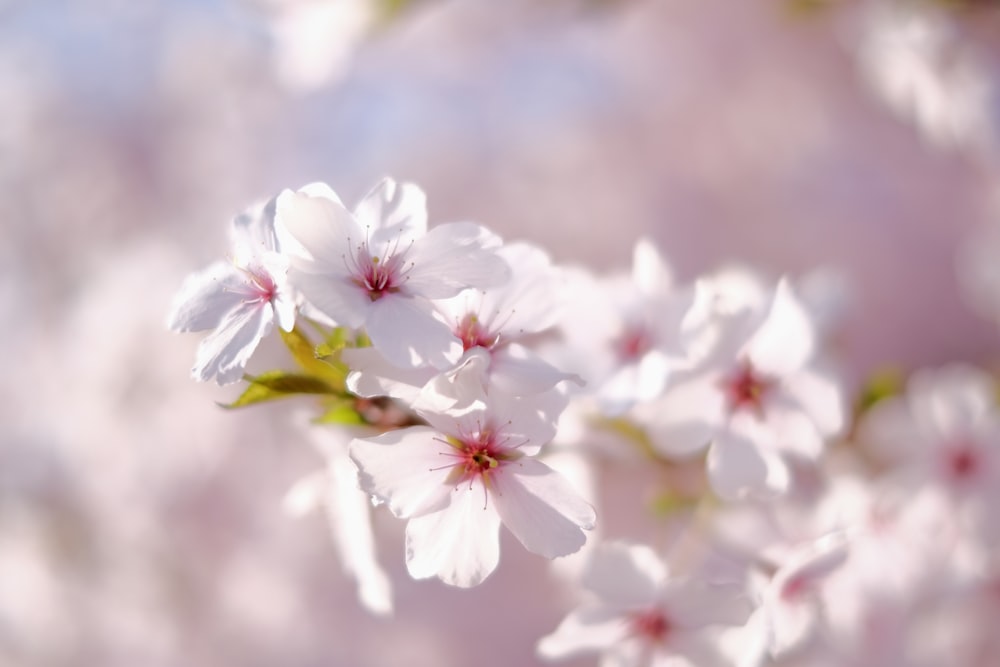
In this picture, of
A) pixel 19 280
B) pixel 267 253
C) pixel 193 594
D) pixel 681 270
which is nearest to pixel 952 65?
pixel 267 253

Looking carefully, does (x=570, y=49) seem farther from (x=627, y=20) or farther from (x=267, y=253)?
(x=267, y=253)

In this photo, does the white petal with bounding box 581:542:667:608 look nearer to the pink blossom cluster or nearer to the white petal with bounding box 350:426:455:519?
the pink blossom cluster

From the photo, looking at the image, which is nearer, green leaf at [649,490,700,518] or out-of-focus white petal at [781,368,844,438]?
out-of-focus white petal at [781,368,844,438]

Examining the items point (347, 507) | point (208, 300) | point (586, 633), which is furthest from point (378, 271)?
point (586, 633)

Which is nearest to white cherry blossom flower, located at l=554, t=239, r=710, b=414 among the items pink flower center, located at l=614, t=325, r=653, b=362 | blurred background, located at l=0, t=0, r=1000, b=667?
pink flower center, located at l=614, t=325, r=653, b=362

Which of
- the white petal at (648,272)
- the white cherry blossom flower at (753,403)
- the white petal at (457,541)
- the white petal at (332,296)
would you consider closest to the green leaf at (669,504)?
the white cherry blossom flower at (753,403)

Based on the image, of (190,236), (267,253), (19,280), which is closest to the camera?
(267,253)

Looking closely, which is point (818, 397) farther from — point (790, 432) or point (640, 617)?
point (640, 617)
